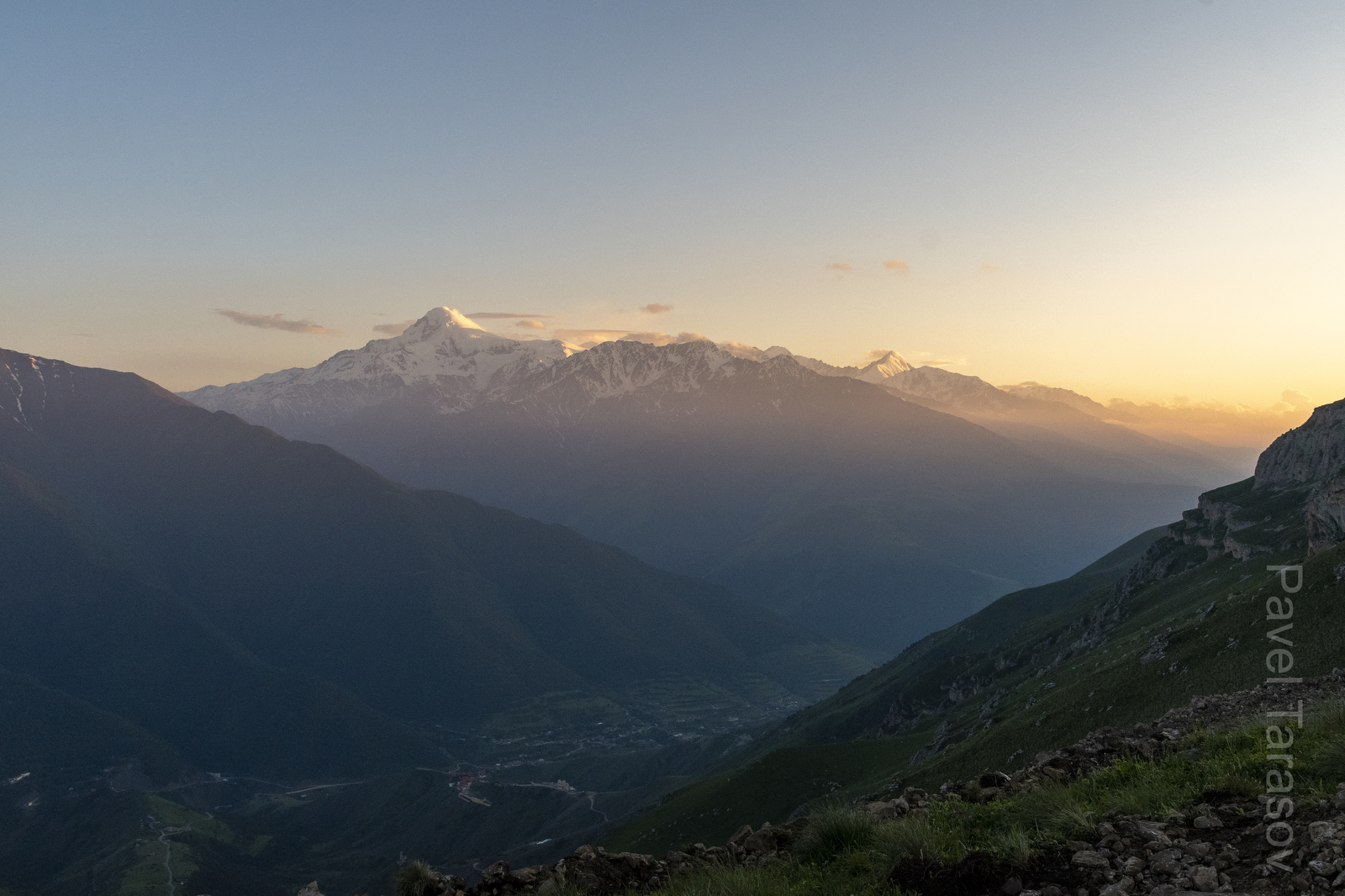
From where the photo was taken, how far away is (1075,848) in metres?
14.2

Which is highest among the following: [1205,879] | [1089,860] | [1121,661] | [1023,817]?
[1205,879]

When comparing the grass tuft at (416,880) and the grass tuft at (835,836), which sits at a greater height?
the grass tuft at (835,836)

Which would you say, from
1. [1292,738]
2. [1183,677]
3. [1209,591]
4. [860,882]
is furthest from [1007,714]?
[860,882]

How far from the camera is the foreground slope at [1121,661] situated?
5675cm

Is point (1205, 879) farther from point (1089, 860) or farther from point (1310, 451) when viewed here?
point (1310, 451)

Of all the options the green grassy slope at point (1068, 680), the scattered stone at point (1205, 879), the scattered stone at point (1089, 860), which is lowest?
the green grassy slope at point (1068, 680)

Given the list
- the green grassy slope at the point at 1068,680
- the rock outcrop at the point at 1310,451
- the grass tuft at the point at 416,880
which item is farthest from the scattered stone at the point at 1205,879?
the rock outcrop at the point at 1310,451

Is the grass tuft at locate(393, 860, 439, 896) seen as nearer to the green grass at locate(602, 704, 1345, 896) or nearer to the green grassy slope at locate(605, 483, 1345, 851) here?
the green grass at locate(602, 704, 1345, 896)

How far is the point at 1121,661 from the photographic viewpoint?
2918 inches

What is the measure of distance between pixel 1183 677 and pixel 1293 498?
92737 mm

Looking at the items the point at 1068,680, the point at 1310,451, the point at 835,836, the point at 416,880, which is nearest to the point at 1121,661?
the point at 1068,680

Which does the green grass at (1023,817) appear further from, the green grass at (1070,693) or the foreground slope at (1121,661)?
the foreground slope at (1121,661)

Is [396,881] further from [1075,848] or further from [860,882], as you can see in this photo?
[1075,848]

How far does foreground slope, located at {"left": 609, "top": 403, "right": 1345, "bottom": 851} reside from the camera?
56750mm
